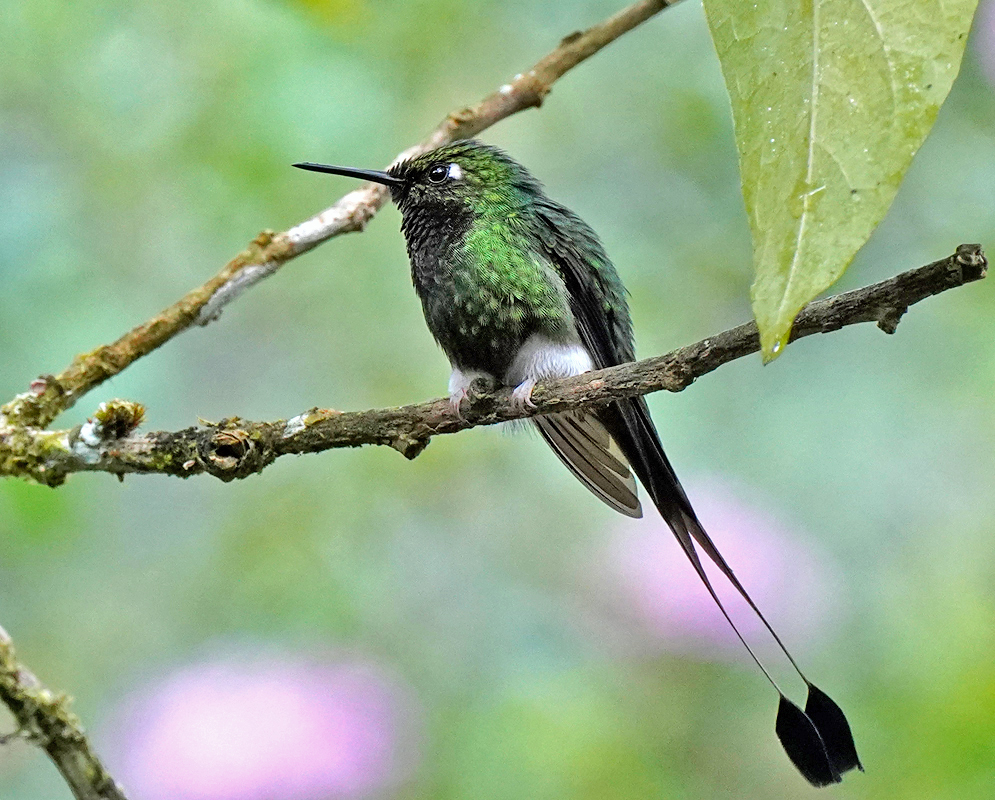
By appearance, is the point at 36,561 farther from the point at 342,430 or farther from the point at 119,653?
the point at 342,430

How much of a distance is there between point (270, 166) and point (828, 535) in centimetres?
188

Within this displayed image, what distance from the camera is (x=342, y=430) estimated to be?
4.94 feet

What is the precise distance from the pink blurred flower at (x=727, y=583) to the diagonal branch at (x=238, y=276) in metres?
1.17

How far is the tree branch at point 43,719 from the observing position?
1.24 meters

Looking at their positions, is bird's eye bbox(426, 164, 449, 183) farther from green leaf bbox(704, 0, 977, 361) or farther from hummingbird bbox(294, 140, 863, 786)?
green leaf bbox(704, 0, 977, 361)

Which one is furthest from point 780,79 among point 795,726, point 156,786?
point 156,786

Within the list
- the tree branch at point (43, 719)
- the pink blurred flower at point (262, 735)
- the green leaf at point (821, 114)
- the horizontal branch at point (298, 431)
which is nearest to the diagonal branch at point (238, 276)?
the horizontal branch at point (298, 431)

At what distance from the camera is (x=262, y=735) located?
232 centimetres

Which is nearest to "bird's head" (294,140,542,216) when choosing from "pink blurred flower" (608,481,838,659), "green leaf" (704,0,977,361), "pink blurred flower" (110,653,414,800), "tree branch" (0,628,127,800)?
"pink blurred flower" (608,481,838,659)

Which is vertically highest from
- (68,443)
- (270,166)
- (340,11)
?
(270,166)

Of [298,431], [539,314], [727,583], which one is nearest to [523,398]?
[298,431]

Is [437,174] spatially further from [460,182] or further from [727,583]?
[727,583]

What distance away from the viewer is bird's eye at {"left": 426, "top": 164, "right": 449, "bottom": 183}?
8.09 feet

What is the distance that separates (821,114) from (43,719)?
1.17 m
